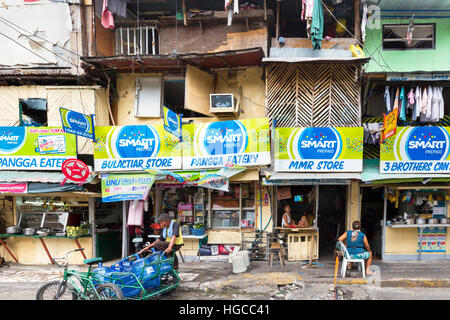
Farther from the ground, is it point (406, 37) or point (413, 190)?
point (406, 37)

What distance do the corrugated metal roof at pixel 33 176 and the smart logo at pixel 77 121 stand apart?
1624 millimetres

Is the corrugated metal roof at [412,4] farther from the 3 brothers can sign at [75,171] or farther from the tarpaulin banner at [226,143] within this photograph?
the 3 brothers can sign at [75,171]

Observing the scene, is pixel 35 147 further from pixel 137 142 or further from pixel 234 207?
pixel 234 207

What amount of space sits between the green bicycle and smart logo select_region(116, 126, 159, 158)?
14.1 feet

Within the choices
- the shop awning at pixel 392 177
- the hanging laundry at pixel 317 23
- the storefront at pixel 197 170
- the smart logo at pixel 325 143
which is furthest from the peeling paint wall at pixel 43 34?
the shop awning at pixel 392 177

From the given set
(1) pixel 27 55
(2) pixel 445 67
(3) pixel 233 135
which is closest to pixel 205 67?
(3) pixel 233 135

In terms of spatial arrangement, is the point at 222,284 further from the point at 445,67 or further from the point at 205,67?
the point at 445,67

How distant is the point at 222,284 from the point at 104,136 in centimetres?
599

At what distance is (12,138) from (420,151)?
13128mm

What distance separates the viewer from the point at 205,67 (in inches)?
388

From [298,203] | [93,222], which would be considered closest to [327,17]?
[298,203]

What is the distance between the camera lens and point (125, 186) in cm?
926

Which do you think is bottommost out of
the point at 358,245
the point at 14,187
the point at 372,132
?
the point at 358,245

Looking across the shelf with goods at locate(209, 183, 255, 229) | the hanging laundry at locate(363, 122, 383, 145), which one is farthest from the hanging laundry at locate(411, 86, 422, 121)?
the shelf with goods at locate(209, 183, 255, 229)
